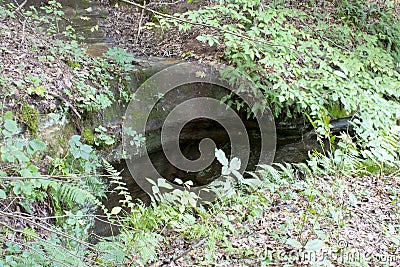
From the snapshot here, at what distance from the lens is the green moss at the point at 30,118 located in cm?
406

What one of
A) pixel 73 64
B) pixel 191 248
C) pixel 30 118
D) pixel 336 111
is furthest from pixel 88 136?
pixel 336 111

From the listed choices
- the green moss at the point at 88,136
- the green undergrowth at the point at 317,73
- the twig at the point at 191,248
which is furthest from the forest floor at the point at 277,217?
the green undergrowth at the point at 317,73

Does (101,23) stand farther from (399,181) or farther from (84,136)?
(399,181)

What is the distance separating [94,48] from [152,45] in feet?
4.09

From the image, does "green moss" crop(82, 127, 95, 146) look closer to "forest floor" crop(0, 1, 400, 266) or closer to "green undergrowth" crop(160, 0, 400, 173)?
"forest floor" crop(0, 1, 400, 266)

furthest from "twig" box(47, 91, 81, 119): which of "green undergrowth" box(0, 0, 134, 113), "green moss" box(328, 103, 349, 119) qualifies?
"green moss" box(328, 103, 349, 119)

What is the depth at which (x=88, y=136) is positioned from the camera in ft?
15.7

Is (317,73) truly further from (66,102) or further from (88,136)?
(66,102)

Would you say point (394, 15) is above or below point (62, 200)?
above

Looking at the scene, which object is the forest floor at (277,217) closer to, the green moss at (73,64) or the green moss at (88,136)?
the green moss at (73,64)

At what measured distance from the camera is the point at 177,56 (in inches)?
266

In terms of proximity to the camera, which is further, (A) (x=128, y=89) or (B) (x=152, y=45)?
(B) (x=152, y=45)

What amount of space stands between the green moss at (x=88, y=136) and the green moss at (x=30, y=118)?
69cm

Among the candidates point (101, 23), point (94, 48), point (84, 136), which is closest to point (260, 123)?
point (84, 136)
